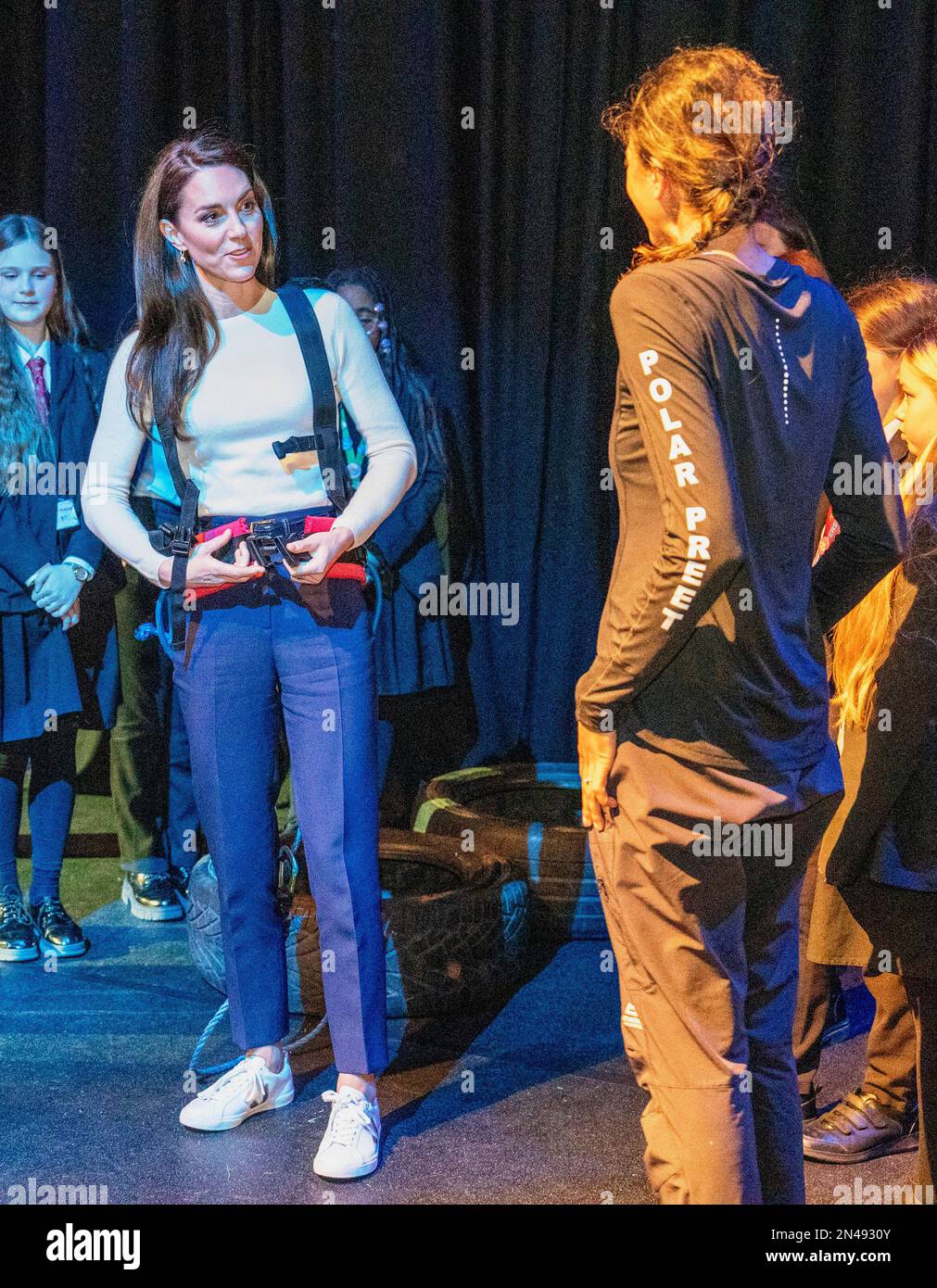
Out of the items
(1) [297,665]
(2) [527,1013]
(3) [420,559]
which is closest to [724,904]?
(1) [297,665]

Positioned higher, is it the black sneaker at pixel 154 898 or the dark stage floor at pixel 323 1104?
the dark stage floor at pixel 323 1104

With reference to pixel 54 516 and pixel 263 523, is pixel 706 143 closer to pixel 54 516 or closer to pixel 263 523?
pixel 263 523

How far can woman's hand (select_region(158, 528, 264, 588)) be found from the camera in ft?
6.90

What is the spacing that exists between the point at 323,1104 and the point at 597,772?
117 centimetres

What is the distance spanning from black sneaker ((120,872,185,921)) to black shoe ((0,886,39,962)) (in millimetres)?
306

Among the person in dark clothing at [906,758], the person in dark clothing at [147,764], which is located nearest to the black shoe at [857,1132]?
the person in dark clothing at [906,758]

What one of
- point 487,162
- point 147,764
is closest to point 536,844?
point 147,764

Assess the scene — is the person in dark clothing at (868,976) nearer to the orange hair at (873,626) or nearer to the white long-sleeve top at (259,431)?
the orange hair at (873,626)

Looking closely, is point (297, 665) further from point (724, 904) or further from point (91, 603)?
point (91, 603)

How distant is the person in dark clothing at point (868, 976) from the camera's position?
2029mm

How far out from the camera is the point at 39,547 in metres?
3.24

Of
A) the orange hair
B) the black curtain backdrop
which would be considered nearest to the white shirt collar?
the black curtain backdrop

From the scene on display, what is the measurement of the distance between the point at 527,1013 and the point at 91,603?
178cm

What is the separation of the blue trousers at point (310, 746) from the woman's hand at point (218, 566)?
0.05m
